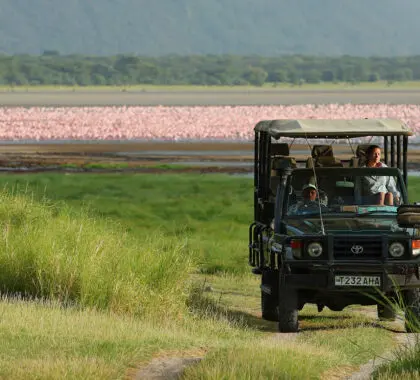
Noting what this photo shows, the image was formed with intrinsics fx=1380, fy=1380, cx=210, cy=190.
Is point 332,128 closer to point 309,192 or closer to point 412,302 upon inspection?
point 309,192

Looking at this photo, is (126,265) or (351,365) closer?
(351,365)

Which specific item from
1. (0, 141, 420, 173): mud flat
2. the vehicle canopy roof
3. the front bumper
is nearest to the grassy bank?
the front bumper

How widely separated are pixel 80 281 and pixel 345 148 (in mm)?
39294

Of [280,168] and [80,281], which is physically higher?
[280,168]

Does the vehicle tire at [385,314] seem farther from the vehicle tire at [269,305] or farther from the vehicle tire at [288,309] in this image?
the vehicle tire at [288,309]

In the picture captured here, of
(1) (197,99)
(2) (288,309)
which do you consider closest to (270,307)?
(2) (288,309)

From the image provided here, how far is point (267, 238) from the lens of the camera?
16.1 m

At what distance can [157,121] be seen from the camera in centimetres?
7888

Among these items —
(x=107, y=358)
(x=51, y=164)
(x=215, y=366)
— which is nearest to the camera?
(x=215, y=366)

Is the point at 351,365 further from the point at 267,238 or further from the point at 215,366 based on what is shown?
the point at 267,238

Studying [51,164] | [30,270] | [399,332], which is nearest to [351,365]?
[399,332]

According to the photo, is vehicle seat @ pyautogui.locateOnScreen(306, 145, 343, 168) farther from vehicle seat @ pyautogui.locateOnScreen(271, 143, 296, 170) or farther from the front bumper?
the front bumper

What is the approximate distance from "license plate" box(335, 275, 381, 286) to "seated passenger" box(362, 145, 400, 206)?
1333mm

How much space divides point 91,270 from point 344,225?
9.79 feet
